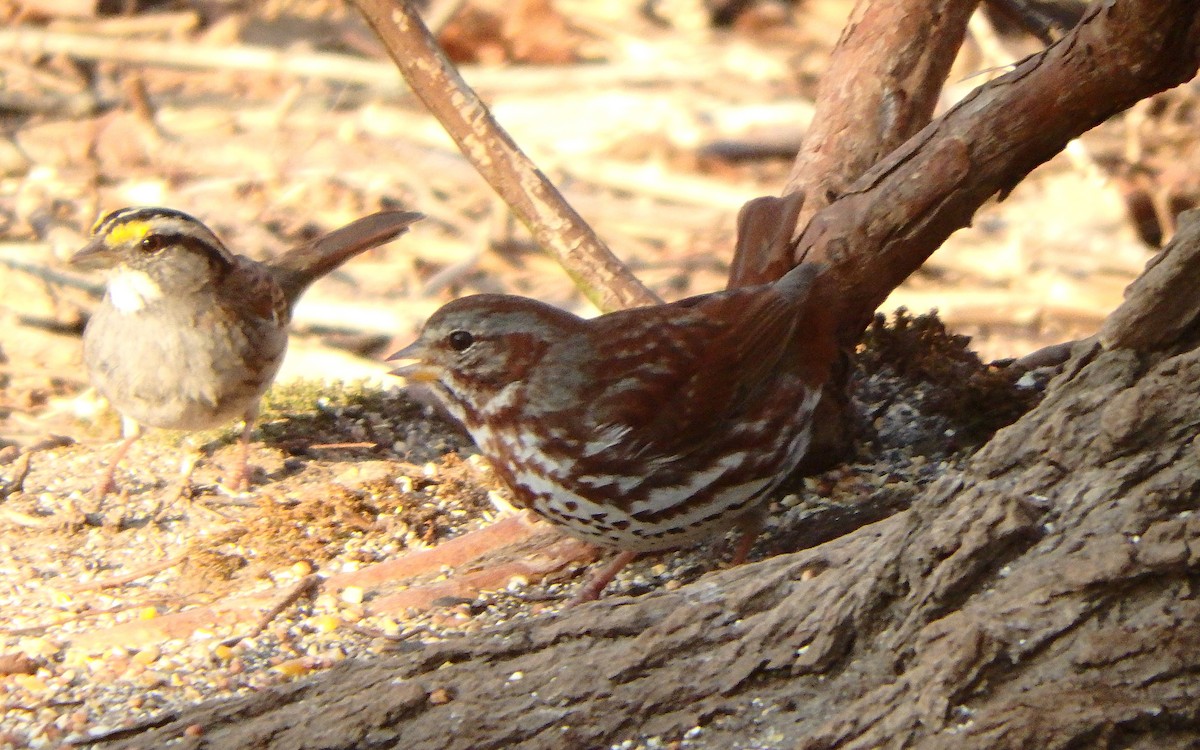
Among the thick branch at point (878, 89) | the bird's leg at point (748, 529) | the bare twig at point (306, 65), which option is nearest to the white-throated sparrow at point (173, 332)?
the bird's leg at point (748, 529)

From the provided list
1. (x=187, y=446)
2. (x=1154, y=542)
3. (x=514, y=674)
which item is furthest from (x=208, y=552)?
(x=1154, y=542)

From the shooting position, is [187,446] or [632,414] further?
[187,446]

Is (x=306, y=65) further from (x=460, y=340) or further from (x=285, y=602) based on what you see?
(x=285, y=602)

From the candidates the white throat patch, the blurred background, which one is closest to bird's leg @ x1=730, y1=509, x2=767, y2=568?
the white throat patch

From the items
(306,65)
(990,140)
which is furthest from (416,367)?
(306,65)

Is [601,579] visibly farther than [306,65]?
No

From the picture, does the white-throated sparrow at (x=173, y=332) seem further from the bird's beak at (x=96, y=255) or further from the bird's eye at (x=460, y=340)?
the bird's eye at (x=460, y=340)

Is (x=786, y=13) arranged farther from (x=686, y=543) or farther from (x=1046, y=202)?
(x=686, y=543)
